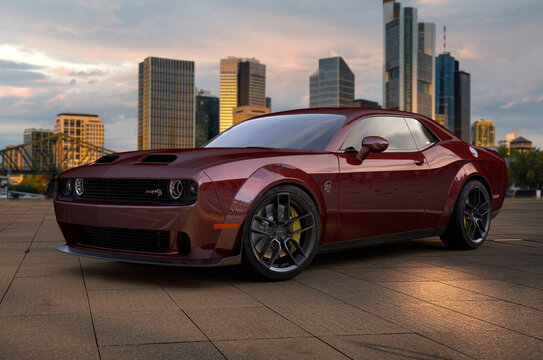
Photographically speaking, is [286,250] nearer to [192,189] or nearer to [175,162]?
[192,189]

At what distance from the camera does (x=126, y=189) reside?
428cm

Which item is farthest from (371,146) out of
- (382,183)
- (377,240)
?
(377,240)

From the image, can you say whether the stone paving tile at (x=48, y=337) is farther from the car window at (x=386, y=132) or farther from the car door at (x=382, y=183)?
the car window at (x=386, y=132)

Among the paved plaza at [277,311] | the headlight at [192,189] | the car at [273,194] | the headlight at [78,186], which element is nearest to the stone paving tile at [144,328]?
the paved plaza at [277,311]

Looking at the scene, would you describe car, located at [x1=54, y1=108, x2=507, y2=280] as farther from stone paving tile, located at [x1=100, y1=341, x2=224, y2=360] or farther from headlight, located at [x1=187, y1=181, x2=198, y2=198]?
stone paving tile, located at [x1=100, y1=341, x2=224, y2=360]

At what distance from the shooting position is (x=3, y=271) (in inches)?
192

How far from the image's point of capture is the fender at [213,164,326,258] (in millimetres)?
4094

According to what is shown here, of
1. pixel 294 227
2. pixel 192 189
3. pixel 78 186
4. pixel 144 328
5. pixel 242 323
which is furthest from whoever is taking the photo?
pixel 78 186

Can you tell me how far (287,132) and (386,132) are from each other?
3.25 feet

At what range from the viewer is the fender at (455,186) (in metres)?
5.94

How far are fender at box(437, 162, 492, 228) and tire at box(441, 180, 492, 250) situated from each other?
87 mm

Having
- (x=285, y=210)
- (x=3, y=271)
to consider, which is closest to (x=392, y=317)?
(x=285, y=210)

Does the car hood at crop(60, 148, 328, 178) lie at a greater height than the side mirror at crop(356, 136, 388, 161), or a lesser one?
lesser

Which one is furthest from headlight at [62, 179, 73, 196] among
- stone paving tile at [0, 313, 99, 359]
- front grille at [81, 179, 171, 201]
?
stone paving tile at [0, 313, 99, 359]
